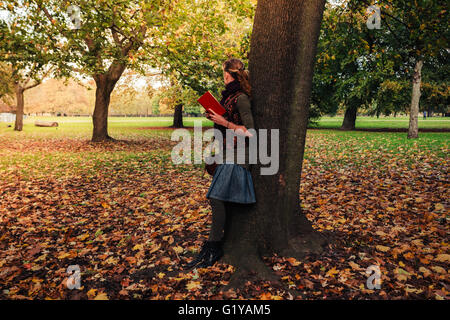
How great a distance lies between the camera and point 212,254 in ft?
11.3

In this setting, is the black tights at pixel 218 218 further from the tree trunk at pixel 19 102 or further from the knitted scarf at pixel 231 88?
the tree trunk at pixel 19 102

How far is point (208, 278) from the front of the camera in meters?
3.25

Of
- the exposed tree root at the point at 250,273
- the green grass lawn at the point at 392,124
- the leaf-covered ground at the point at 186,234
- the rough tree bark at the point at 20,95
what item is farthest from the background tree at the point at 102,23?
the green grass lawn at the point at 392,124

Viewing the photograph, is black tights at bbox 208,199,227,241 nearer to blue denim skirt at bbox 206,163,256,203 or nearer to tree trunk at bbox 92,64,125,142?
blue denim skirt at bbox 206,163,256,203

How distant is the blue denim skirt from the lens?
318 centimetres

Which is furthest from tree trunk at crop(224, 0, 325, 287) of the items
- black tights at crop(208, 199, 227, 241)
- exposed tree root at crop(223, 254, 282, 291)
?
black tights at crop(208, 199, 227, 241)

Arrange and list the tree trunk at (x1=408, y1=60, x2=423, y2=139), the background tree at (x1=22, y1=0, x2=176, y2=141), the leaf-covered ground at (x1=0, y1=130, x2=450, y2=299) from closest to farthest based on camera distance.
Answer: the leaf-covered ground at (x1=0, y1=130, x2=450, y2=299) → the background tree at (x1=22, y1=0, x2=176, y2=141) → the tree trunk at (x1=408, y1=60, x2=423, y2=139)

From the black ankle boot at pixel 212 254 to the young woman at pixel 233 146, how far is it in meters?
0.17

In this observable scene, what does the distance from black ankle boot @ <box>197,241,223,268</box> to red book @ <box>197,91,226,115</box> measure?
1.64 m

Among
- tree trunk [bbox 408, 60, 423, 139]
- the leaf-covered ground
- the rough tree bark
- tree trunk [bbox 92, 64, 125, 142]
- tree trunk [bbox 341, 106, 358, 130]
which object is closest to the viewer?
the leaf-covered ground

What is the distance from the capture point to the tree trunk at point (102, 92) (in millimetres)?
16500

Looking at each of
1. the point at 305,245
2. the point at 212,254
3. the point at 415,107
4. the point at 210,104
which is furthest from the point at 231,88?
the point at 415,107

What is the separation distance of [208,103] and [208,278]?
206cm

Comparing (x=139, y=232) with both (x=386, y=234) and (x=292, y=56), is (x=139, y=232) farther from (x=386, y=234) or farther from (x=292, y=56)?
(x=386, y=234)
